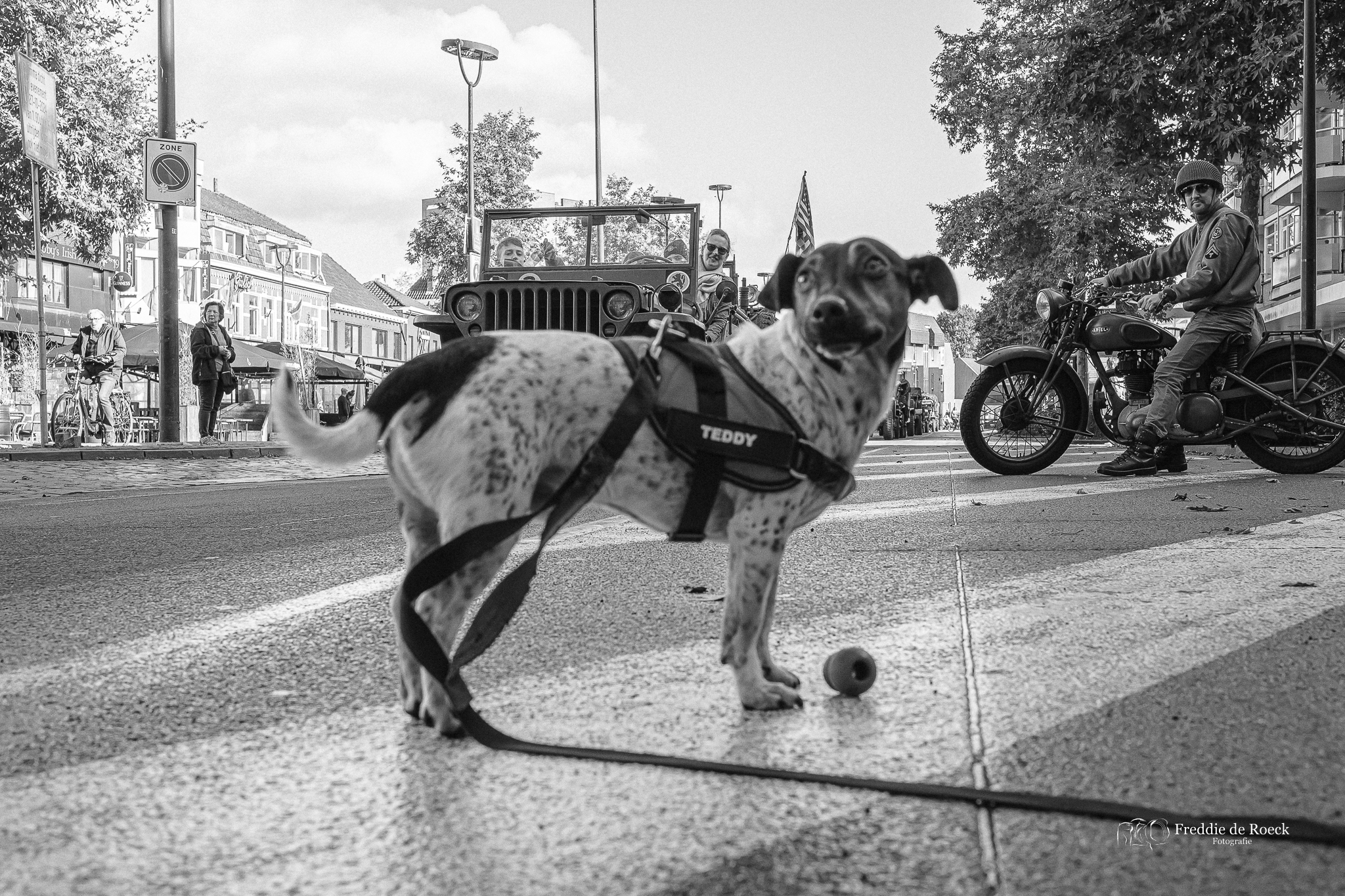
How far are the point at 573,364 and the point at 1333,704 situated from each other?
64.3 inches

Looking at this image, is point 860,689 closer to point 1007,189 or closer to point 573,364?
point 573,364

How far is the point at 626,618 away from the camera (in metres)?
3.36

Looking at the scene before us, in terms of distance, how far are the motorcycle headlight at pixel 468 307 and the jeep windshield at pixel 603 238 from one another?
1.85m

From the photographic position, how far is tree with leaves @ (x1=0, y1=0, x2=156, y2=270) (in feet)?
80.7

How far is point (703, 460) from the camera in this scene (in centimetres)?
235

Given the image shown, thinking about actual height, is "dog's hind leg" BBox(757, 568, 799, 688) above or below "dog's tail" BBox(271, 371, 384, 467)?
below

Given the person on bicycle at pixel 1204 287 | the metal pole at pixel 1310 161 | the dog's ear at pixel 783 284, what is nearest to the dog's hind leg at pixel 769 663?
the dog's ear at pixel 783 284

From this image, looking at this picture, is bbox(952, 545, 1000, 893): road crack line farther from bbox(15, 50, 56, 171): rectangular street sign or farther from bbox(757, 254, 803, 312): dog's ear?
bbox(15, 50, 56, 171): rectangular street sign

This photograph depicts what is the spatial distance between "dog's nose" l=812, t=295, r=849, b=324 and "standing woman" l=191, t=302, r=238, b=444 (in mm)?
17110

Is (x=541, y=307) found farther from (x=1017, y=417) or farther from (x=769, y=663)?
(x=769, y=663)

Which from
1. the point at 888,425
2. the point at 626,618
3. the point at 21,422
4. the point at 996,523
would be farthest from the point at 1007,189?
the point at 626,618

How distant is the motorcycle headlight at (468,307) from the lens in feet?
33.2

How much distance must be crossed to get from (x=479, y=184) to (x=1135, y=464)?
118 feet

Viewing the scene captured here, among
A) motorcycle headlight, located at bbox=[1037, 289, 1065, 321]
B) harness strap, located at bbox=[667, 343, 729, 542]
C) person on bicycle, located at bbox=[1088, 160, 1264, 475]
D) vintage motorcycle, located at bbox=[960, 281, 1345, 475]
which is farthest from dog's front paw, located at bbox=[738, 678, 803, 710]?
motorcycle headlight, located at bbox=[1037, 289, 1065, 321]
